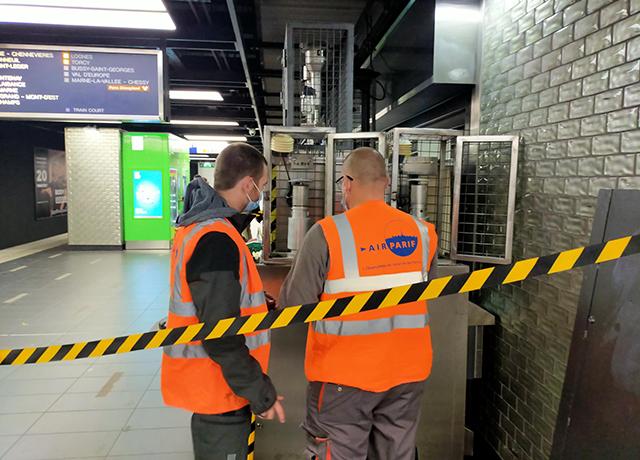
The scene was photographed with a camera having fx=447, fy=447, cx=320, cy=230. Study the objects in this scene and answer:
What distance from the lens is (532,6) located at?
2486mm

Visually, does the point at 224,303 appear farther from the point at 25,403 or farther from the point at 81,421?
the point at 25,403

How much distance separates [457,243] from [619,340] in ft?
4.19

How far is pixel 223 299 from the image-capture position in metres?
1.44

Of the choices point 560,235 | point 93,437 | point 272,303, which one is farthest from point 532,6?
point 93,437

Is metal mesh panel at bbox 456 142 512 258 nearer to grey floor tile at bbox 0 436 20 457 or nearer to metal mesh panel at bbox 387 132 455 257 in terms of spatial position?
metal mesh panel at bbox 387 132 455 257

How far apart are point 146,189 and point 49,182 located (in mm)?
3839

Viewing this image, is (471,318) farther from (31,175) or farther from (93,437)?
(31,175)

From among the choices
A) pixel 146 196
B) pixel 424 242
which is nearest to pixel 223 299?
pixel 424 242

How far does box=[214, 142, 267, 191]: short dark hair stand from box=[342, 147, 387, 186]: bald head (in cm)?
39

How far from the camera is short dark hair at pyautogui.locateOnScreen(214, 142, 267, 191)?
5.38 ft

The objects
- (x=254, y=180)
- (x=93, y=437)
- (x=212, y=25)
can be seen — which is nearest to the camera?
(x=254, y=180)

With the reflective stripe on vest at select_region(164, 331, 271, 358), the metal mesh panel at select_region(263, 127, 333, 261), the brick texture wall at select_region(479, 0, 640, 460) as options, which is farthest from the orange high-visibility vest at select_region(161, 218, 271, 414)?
the brick texture wall at select_region(479, 0, 640, 460)

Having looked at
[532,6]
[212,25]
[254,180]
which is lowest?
[254,180]

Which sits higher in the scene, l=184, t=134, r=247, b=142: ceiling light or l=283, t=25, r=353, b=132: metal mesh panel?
l=184, t=134, r=247, b=142: ceiling light
